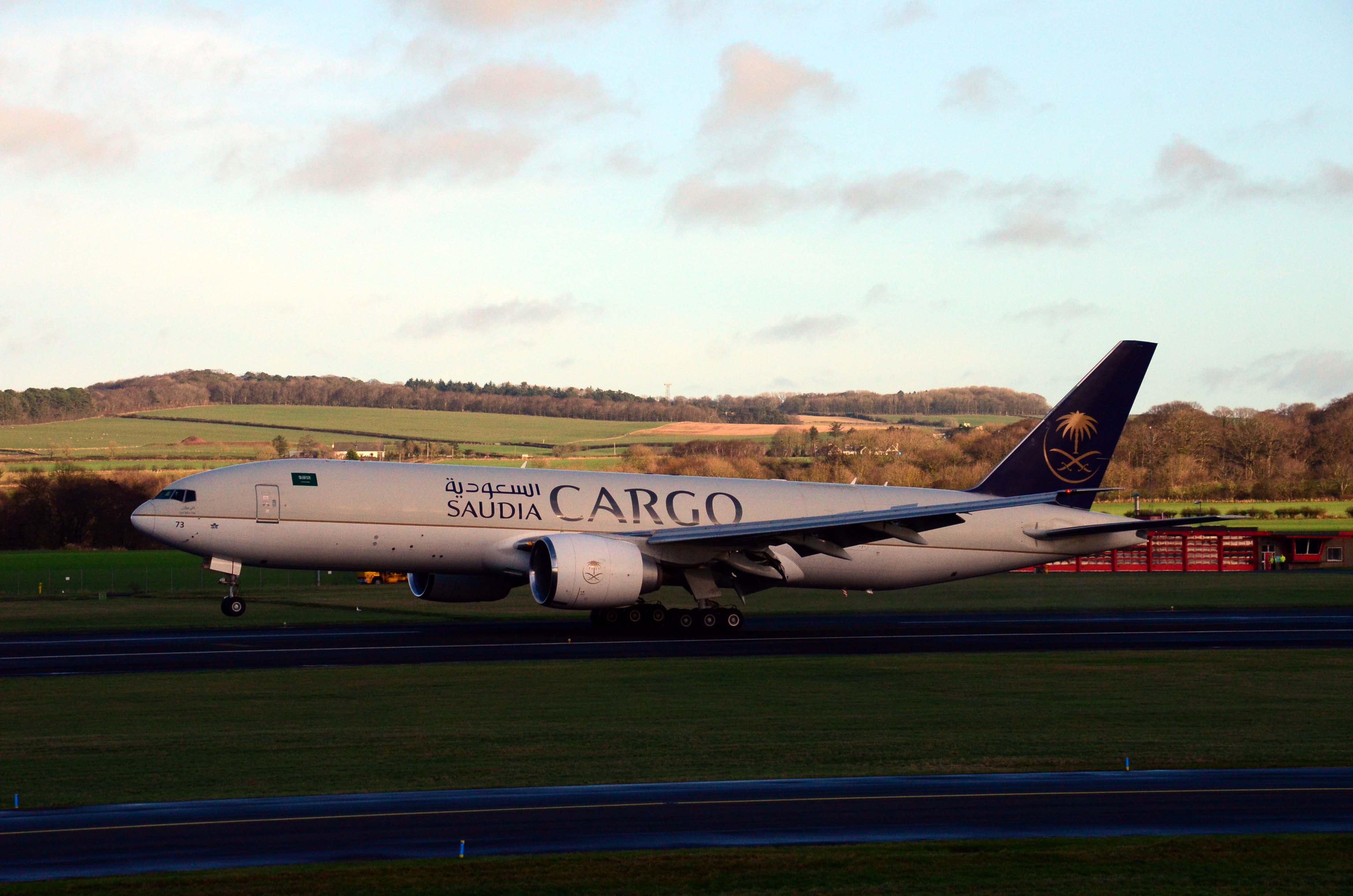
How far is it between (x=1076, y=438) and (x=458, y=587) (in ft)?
68.4

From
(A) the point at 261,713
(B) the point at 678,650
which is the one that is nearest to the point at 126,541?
(B) the point at 678,650

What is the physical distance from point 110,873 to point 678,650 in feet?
72.4

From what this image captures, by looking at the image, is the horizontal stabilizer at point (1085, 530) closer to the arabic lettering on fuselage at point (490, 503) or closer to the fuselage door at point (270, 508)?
the arabic lettering on fuselage at point (490, 503)

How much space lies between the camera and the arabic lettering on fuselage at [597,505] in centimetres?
3778

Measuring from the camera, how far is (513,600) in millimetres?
55812

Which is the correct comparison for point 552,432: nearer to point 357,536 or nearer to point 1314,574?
point 1314,574

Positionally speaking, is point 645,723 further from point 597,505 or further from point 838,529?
point 597,505

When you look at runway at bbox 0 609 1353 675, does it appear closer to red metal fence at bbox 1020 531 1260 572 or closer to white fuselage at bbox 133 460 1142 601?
white fuselage at bbox 133 460 1142 601

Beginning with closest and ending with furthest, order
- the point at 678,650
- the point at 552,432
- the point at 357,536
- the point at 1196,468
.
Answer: the point at 678,650, the point at 357,536, the point at 1196,468, the point at 552,432

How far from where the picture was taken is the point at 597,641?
116 feet

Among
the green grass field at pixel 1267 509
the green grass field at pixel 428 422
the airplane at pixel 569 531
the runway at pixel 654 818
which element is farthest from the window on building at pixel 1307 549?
the runway at pixel 654 818

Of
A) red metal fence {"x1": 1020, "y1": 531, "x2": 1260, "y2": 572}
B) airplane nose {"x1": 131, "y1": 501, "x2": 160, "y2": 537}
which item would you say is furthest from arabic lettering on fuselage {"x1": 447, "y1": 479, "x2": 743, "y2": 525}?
red metal fence {"x1": 1020, "y1": 531, "x2": 1260, "y2": 572}

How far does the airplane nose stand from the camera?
36781mm

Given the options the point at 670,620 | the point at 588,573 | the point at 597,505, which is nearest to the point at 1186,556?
the point at 670,620
